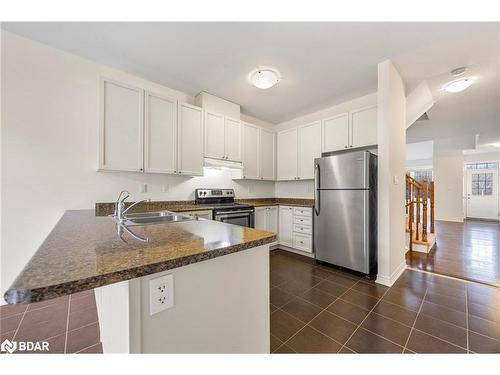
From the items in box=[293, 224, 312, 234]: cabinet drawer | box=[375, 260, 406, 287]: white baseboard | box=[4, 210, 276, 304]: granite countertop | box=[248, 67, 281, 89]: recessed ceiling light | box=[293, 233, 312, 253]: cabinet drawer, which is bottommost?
box=[375, 260, 406, 287]: white baseboard

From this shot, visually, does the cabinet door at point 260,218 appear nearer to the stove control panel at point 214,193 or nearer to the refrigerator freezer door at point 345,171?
the stove control panel at point 214,193

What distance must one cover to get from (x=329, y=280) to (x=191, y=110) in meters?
2.97

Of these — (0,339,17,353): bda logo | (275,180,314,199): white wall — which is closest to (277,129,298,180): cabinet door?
(275,180,314,199): white wall

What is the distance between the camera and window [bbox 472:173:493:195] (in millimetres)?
7484

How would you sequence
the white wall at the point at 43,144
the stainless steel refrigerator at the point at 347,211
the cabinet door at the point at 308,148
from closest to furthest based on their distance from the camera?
the white wall at the point at 43,144 < the stainless steel refrigerator at the point at 347,211 < the cabinet door at the point at 308,148

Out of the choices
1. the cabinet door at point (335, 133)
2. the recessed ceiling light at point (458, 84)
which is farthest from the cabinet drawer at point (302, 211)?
the recessed ceiling light at point (458, 84)

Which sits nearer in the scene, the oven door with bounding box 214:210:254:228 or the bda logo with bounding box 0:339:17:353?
the bda logo with bounding box 0:339:17:353

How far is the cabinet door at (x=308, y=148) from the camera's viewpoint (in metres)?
3.64

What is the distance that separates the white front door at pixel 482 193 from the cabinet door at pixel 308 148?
8.40 metres

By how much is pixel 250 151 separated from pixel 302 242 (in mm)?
1850

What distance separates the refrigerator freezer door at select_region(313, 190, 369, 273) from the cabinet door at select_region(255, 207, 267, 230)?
0.88m

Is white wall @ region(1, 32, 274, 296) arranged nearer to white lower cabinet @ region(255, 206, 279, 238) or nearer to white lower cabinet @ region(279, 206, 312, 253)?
white lower cabinet @ region(255, 206, 279, 238)

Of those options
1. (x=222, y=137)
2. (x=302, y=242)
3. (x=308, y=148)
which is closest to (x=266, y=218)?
(x=302, y=242)

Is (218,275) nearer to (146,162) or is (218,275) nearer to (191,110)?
(146,162)
